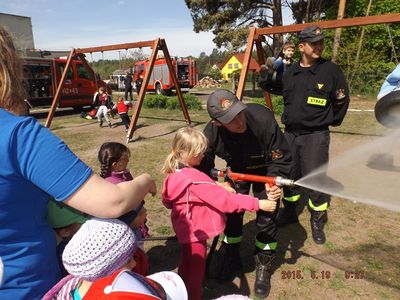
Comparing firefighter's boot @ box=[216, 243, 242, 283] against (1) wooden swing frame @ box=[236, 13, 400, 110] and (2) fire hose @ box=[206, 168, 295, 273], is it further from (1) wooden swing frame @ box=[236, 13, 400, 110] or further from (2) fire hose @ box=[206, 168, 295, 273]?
(1) wooden swing frame @ box=[236, 13, 400, 110]

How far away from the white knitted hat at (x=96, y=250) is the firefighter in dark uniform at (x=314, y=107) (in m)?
2.83

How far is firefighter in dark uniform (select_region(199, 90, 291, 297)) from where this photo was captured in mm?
2631

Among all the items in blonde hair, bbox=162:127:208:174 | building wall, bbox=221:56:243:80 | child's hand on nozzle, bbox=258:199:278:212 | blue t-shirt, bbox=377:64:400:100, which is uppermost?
building wall, bbox=221:56:243:80

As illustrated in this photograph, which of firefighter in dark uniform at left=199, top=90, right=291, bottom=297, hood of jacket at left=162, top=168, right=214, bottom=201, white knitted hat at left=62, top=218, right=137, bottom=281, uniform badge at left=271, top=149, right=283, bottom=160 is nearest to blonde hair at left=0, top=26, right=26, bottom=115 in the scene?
white knitted hat at left=62, top=218, right=137, bottom=281

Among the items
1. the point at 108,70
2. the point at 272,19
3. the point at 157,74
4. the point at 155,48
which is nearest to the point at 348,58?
the point at 272,19

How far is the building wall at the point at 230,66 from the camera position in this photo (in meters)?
57.9

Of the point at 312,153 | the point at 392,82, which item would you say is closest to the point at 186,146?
the point at 392,82

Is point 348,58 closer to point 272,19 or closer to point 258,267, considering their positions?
point 272,19

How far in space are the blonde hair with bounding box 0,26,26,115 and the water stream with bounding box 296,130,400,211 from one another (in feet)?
7.58

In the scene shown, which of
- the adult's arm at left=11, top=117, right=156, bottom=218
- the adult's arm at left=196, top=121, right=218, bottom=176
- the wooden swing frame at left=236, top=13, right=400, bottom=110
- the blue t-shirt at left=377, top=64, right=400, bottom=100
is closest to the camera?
the adult's arm at left=11, top=117, right=156, bottom=218

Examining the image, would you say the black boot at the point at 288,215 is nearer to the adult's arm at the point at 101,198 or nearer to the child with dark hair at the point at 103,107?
the adult's arm at the point at 101,198

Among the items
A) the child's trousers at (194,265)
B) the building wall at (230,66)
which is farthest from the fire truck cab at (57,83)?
the building wall at (230,66)

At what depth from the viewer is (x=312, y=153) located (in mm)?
3850

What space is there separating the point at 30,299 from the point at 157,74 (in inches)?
1050
